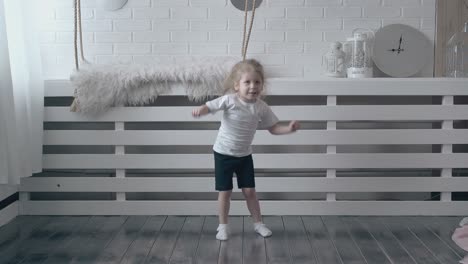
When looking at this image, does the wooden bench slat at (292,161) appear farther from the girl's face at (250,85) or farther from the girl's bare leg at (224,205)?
the girl's face at (250,85)

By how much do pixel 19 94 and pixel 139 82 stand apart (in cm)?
54

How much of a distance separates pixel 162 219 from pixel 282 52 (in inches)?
41.5

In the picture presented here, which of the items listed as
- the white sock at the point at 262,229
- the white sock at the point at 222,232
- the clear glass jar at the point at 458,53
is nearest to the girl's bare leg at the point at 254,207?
the white sock at the point at 262,229

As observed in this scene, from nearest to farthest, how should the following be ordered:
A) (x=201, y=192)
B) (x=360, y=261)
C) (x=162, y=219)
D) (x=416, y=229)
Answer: (x=360, y=261)
(x=416, y=229)
(x=162, y=219)
(x=201, y=192)

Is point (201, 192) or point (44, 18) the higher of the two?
point (44, 18)

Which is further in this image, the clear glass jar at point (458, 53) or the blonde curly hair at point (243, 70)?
the clear glass jar at point (458, 53)

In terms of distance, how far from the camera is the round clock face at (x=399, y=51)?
2.88m

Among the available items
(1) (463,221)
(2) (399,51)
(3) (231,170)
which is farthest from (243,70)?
(1) (463,221)

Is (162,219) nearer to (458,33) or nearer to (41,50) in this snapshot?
(41,50)

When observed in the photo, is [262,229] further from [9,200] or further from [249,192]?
[9,200]

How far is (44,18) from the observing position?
294cm

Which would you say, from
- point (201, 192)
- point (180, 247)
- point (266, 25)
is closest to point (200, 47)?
point (266, 25)

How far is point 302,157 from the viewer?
2656 mm

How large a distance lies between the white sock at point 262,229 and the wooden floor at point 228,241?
29 millimetres
